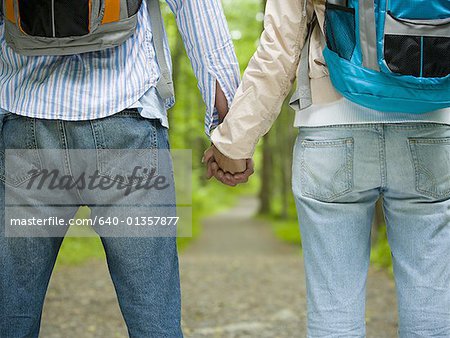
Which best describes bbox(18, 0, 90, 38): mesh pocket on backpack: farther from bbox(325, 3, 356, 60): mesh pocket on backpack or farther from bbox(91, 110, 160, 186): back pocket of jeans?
bbox(325, 3, 356, 60): mesh pocket on backpack

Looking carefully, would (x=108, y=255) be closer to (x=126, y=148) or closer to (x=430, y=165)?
(x=126, y=148)

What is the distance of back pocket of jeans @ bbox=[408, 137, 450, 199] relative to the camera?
98.7 inches

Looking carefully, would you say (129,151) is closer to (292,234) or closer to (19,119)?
(19,119)

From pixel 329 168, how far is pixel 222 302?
508 cm

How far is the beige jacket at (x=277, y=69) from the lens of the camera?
257cm

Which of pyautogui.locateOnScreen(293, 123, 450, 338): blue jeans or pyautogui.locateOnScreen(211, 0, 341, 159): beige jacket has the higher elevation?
pyautogui.locateOnScreen(211, 0, 341, 159): beige jacket

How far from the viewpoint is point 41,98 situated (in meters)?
2.40

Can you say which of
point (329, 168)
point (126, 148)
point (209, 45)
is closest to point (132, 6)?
point (209, 45)

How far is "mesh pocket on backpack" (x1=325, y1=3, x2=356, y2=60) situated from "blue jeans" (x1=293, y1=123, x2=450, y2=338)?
10.2 inches

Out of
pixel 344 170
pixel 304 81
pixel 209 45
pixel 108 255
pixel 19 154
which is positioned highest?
pixel 209 45

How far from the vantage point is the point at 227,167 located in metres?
2.88

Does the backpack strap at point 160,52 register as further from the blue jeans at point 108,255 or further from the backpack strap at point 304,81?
the backpack strap at point 304,81

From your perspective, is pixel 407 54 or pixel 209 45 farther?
pixel 209 45

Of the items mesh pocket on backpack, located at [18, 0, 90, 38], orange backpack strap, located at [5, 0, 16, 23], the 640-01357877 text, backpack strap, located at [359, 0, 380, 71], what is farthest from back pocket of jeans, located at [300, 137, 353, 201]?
orange backpack strap, located at [5, 0, 16, 23]
